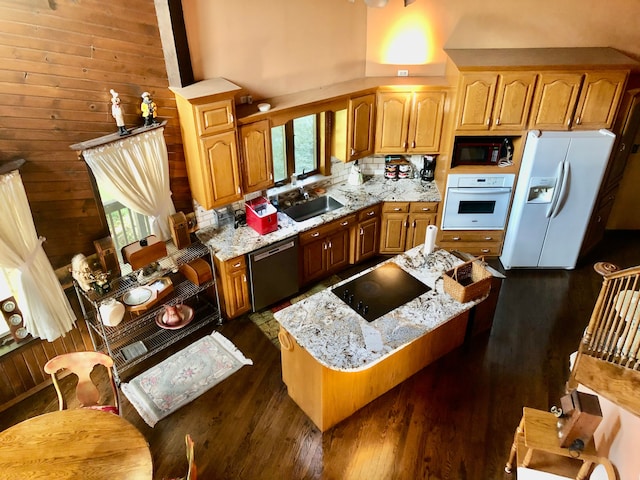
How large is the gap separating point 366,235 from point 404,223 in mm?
513

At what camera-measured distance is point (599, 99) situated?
5.58m

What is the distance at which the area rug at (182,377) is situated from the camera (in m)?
4.77

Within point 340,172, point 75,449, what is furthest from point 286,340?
point 340,172

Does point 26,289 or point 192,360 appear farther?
point 192,360

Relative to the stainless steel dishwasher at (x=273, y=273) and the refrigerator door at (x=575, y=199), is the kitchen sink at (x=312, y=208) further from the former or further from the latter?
the refrigerator door at (x=575, y=199)

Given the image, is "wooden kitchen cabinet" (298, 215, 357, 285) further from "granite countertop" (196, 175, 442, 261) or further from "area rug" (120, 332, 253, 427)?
"area rug" (120, 332, 253, 427)

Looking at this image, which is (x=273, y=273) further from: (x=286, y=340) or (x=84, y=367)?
(x=84, y=367)

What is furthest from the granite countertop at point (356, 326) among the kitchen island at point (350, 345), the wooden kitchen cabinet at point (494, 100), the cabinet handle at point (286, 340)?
the wooden kitchen cabinet at point (494, 100)

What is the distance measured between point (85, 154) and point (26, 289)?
124 centimetres

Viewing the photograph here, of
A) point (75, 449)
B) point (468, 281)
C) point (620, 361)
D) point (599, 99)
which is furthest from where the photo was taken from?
point (599, 99)

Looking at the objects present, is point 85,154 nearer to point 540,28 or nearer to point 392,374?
point 392,374

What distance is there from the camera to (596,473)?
3512 mm

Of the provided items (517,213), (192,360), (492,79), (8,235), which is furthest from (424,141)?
(8,235)

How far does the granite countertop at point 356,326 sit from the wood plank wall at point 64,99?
2.07m
